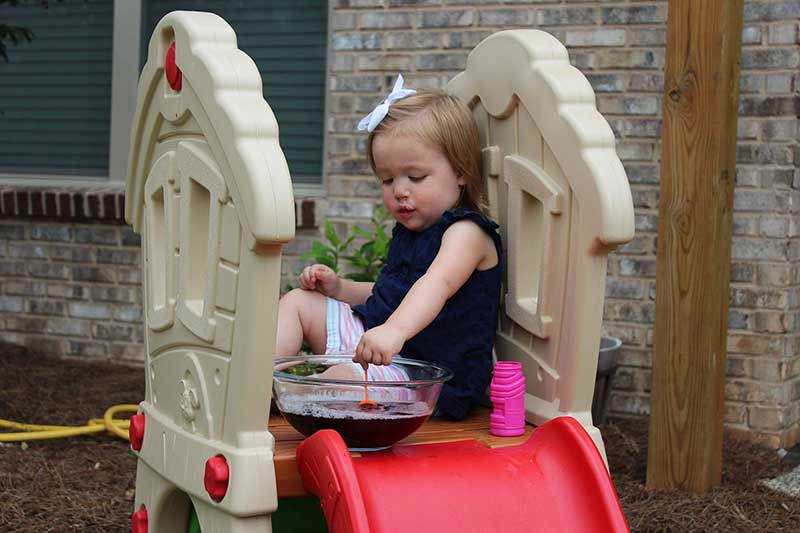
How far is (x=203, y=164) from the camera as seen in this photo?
226cm

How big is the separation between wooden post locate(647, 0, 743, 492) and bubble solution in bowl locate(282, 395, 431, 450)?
1.62 m

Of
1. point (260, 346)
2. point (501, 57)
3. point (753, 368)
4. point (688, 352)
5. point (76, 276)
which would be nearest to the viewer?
point (260, 346)

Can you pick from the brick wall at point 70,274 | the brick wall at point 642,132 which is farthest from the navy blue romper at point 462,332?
the brick wall at point 70,274

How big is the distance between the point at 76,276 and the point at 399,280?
345 cm

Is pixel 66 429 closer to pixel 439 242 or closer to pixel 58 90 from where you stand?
Result: pixel 439 242

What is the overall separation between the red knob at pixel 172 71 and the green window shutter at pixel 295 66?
2.93 m

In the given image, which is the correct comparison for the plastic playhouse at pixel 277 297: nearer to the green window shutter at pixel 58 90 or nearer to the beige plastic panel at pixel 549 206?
the beige plastic panel at pixel 549 206

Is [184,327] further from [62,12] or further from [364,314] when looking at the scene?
[62,12]

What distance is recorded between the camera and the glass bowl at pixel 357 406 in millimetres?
2195

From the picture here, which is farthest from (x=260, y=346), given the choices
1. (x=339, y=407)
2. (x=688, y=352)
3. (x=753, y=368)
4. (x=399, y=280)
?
(x=753, y=368)

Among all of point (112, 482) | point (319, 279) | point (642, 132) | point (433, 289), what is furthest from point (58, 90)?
point (433, 289)

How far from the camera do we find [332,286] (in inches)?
115

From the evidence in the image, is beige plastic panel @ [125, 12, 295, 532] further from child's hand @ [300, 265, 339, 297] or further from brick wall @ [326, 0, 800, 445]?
brick wall @ [326, 0, 800, 445]

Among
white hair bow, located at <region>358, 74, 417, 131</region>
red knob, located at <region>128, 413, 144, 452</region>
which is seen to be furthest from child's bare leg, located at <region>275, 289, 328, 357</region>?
white hair bow, located at <region>358, 74, 417, 131</region>
